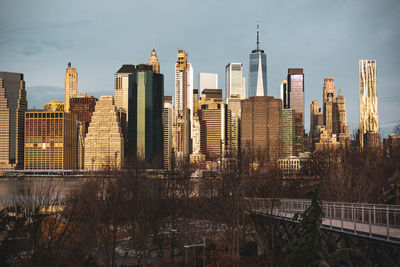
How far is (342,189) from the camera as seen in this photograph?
51000 millimetres

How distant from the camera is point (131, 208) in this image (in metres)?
47.3

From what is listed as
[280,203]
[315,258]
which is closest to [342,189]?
[280,203]

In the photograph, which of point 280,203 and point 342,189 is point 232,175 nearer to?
point 280,203

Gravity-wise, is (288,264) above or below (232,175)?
below

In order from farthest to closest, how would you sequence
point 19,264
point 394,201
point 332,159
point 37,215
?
point 332,159 < point 394,201 < point 19,264 < point 37,215

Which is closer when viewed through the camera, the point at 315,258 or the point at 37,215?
the point at 315,258

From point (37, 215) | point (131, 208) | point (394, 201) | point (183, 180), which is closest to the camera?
point (37, 215)

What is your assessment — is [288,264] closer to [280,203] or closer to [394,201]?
[394,201]

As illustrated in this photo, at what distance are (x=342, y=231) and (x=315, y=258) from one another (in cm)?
393

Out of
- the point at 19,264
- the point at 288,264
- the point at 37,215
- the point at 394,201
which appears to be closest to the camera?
the point at 288,264

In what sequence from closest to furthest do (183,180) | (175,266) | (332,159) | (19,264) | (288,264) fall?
1. (288,264)
2. (19,264)
3. (175,266)
4. (183,180)
5. (332,159)

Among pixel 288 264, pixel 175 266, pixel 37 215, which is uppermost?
pixel 37 215

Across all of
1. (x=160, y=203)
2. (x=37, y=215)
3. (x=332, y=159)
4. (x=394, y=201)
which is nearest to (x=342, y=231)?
(x=394, y=201)

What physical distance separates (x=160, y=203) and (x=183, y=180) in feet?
58.0
